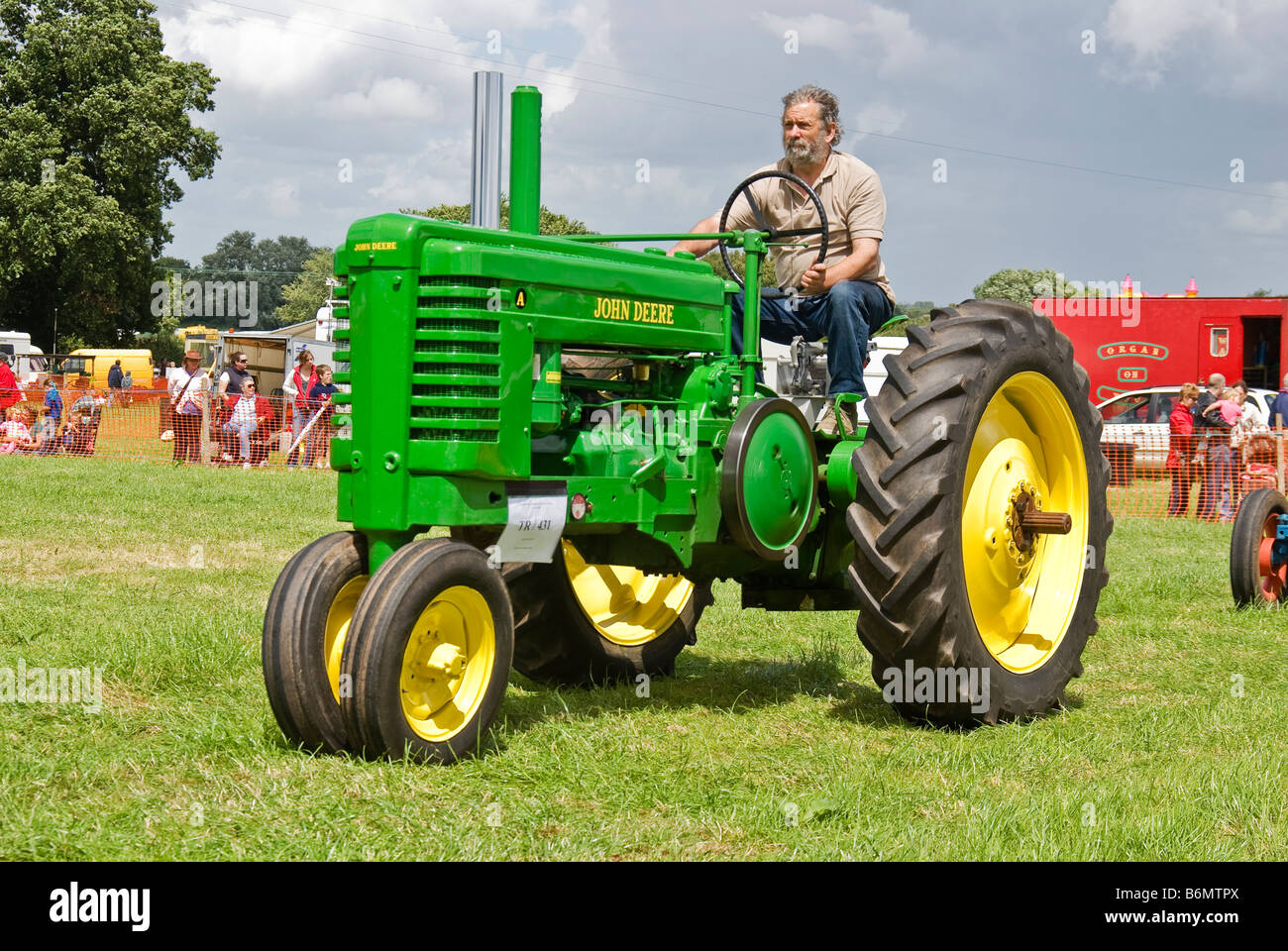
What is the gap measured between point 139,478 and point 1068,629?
12.1 m

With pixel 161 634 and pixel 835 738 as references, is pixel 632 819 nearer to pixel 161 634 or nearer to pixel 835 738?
pixel 835 738

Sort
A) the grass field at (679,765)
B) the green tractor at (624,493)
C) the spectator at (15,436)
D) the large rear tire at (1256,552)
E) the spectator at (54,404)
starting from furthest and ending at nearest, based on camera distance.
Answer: the spectator at (54,404)
the spectator at (15,436)
the large rear tire at (1256,552)
the green tractor at (624,493)
the grass field at (679,765)

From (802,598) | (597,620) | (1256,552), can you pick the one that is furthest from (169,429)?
(802,598)

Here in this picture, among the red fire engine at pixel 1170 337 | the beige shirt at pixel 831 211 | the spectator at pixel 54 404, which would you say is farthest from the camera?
the red fire engine at pixel 1170 337

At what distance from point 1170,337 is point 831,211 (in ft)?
66.2

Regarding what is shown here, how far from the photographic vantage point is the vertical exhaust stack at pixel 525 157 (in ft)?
16.7

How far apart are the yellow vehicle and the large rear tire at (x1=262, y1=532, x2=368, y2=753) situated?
3679 cm

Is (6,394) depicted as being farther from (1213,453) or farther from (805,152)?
(805,152)

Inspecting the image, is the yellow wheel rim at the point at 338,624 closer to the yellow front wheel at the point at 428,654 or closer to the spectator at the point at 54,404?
the yellow front wheel at the point at 428,654

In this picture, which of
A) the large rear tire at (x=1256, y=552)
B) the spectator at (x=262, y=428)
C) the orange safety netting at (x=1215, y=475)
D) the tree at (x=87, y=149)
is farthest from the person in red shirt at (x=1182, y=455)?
the tree at (x=87, y=149)

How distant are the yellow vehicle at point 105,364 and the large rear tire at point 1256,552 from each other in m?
35.0

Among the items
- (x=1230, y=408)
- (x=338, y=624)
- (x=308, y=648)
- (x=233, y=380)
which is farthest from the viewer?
(x=233, y=380)

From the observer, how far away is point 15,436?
2066 centimetres

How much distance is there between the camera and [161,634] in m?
6.28
